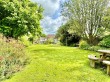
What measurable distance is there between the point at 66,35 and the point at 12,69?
27.4m

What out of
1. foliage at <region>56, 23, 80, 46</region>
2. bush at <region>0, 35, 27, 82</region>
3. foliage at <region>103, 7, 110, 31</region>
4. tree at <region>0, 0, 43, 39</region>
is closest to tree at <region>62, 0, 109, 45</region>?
foliage at <region>103, 7, 110, 31</region>

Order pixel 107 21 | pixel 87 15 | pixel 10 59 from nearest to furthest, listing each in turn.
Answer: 1. pixel 10 59
2. pixel 107 21
3. pixel 87 15

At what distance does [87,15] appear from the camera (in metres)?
21.8

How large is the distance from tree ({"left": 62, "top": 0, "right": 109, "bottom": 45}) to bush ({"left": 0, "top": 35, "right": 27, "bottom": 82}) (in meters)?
13.2

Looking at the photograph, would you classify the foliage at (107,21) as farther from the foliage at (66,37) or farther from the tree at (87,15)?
the foliage at (66,37)

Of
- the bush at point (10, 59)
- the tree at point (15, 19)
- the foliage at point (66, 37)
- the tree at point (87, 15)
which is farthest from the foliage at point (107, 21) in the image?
the bush at point (10, 59)

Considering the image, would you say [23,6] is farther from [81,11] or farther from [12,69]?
[12,69]

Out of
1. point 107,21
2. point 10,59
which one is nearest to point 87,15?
point 107,21

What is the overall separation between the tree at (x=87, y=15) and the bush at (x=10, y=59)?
43.4ft

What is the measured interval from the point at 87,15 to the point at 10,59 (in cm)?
1525

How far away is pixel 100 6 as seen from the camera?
2145 cm

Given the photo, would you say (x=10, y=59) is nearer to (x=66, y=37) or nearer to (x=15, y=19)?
(x=15, y=19)

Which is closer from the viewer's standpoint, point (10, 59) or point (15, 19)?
point (10, 59)

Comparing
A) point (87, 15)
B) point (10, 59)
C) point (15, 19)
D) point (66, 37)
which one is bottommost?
point (10, 59)
